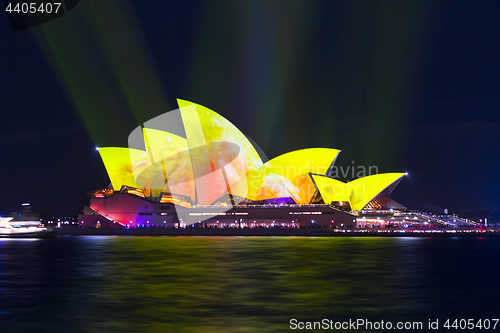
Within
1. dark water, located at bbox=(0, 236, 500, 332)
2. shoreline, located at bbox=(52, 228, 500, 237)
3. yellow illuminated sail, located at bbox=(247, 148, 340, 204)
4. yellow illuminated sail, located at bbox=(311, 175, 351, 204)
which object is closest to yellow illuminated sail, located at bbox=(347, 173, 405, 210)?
yellow illuminated sail, located at bbox=(311, 175, 351, 204)

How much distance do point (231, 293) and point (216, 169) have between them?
6141 cm

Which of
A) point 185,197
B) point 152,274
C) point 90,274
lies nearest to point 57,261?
point 90,274

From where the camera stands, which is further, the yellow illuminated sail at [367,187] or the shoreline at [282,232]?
the yellow illuminated sail at [367,187]

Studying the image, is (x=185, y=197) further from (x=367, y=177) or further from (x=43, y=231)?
(x=367, y=177)

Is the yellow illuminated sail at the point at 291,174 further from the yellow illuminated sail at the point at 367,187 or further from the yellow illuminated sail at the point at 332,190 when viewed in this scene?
the yellow illuminated sail at the point at 367,187

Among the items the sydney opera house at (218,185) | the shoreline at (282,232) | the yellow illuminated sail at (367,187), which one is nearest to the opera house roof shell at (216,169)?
the yellow illuminated sail at (367,187)

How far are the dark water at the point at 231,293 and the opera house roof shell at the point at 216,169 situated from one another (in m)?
44.8

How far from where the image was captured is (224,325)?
1495 centimetres

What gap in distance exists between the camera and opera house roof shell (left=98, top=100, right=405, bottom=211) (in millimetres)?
77938

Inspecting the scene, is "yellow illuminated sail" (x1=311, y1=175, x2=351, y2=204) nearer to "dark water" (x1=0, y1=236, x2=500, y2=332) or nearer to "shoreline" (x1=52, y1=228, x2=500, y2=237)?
"shoreline" (x1=52, y1=228, x2=500, y2=237)

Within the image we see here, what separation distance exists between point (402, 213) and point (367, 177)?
9845mm

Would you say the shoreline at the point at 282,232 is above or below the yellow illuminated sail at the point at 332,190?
below

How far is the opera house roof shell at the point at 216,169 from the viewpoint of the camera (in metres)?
77.9

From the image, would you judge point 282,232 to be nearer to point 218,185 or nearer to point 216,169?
point 218,185
